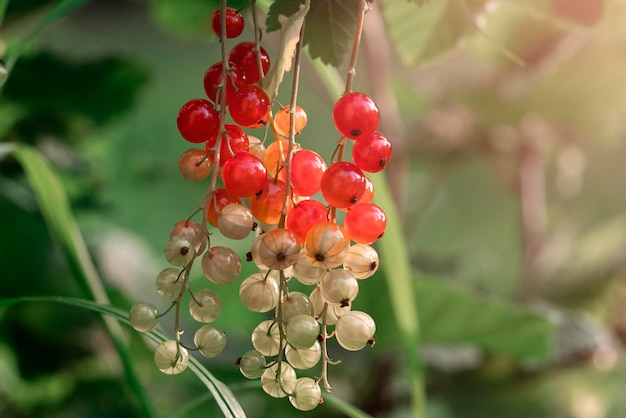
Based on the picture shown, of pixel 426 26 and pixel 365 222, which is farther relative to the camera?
pixel 426 26

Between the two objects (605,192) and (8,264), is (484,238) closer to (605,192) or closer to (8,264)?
(605,192)

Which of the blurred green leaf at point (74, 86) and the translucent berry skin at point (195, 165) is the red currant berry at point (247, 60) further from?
the blurred green leaf at point (74, 86)

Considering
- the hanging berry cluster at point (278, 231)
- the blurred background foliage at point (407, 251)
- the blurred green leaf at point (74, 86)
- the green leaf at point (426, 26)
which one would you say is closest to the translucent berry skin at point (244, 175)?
the hanging berry cluster at point (278, 231)

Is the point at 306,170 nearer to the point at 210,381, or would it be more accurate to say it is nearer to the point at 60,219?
the point at 210,381

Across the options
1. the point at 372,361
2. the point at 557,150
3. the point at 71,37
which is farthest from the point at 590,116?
the point at 71,37

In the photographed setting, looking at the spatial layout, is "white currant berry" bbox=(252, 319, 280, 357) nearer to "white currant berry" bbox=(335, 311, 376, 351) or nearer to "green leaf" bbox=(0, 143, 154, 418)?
"white currant berry" bbox=(335, 311, 376, 351)

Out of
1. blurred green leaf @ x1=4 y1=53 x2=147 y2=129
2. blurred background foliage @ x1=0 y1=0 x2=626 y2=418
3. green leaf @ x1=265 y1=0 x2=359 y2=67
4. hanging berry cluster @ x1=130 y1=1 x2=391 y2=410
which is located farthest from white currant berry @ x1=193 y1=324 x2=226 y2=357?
blurred green leaf @ x1=4 y1=53 x2=147 y2=129

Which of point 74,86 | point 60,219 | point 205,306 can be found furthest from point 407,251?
point 205,306

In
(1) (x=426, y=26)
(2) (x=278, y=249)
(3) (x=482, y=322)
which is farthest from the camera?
(3) (x=482, y=322)
